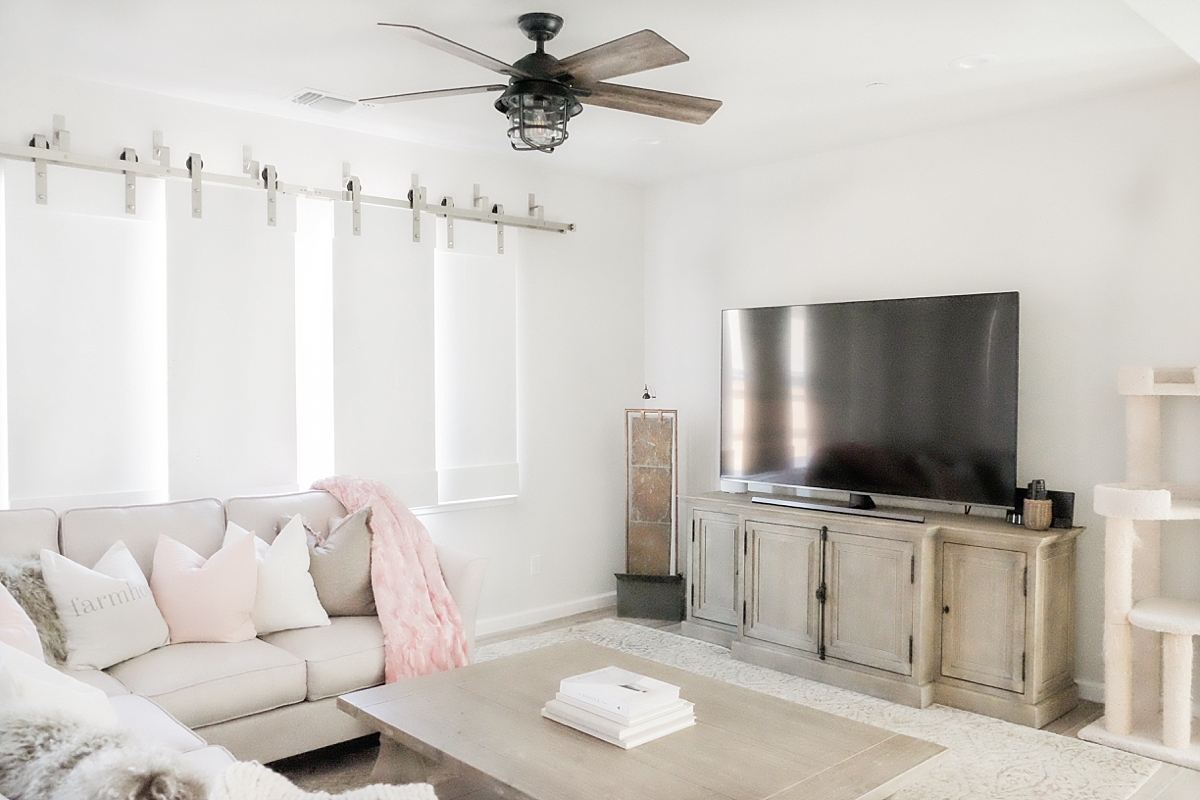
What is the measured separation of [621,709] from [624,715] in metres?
0.02

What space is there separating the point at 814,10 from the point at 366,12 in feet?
4.83

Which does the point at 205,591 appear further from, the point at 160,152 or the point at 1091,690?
the point at 1091,690

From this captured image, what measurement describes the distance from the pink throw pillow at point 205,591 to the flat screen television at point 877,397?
259 cm

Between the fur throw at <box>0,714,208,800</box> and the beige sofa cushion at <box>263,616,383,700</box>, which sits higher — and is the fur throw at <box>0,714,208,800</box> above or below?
above

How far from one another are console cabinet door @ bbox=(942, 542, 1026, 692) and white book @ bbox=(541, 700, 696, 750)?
1.82 meters

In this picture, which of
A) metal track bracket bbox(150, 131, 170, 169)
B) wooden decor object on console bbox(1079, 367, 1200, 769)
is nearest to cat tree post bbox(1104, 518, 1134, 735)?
wooden decor object on console bbox(1079, 367, 1200, 769)

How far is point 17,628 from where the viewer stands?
2529 millimetres

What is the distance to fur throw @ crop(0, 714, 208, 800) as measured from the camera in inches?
48.9

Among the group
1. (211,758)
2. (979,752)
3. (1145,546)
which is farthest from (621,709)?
(1145,546)

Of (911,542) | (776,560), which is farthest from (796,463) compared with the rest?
(911,542)

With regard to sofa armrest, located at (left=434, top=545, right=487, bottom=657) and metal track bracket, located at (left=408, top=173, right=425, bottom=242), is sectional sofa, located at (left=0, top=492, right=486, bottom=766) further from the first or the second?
metal track bracket, located at (left=408, top=173, right=425, bottom=242)

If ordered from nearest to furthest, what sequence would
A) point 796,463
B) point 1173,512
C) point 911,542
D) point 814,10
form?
point 814,10, point 1173,512, point 911,542, point 796,463

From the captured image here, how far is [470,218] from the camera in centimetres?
472

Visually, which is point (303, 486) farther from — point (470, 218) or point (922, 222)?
point (922, 222)
